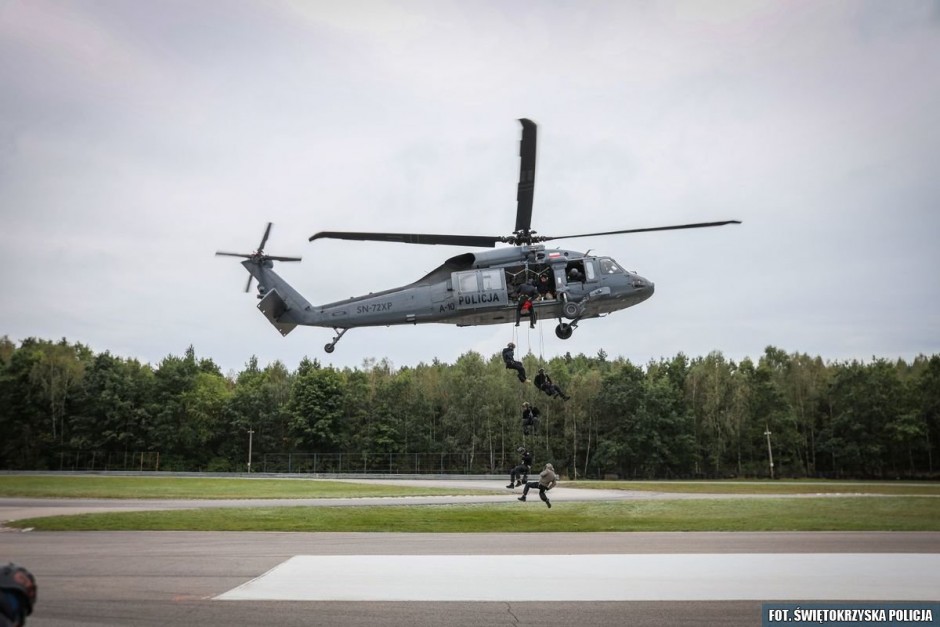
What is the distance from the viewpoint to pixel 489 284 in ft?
62.6

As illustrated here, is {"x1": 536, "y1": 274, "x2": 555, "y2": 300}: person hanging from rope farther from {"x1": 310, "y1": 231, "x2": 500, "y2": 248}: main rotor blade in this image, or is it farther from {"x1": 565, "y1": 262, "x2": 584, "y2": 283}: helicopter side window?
{"x1": 310, "y1": 231, "x2": 500, "y2": 248}: main rotor blade

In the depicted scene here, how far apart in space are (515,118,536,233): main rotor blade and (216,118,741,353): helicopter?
0.20 m

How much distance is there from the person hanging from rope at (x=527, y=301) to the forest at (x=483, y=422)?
2517 inches

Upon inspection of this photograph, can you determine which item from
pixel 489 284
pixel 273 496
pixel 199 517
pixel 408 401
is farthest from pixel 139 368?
pixel 489 284

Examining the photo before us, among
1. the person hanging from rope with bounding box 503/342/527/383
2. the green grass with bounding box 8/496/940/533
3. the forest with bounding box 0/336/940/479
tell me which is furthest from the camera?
the forest with bounding box 0/336/940/479

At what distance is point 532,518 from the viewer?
28938mm

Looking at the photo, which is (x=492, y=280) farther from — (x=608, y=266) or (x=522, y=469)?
(x=522, y=469)

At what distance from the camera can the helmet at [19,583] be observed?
13.5ft

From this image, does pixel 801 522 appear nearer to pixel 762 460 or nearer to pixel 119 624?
pixel 119 624

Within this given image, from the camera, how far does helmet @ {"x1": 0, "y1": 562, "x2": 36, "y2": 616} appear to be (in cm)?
411

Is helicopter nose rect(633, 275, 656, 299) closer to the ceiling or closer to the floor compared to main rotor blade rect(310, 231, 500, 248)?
closer to the floor

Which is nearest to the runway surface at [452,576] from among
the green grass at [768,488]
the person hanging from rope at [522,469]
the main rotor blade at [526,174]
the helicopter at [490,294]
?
the person hanging from rope at [522,469]

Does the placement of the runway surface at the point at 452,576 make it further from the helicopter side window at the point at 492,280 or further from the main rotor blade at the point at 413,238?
the main rotor blade at the point at 413,238

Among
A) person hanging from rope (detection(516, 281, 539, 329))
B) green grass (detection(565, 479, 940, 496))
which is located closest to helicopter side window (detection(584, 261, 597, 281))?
person hanging from rope (detection(516, 281, 539, 329))
